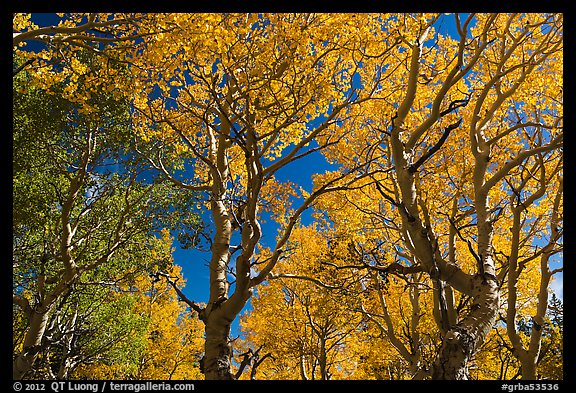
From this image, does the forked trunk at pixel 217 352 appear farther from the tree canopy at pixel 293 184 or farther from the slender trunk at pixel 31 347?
the slender trunk at pixel 31 347

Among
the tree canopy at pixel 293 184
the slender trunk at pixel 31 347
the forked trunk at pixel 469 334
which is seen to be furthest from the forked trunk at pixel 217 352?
the slender trunk at pixel 31 347

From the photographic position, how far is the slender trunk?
855 cm

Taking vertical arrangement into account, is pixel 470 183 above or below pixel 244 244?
above

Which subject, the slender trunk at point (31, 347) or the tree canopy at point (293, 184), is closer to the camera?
the tree canopy at point (293, 184)

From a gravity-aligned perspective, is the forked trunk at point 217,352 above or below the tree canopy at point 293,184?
below

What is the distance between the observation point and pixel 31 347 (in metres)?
8.64

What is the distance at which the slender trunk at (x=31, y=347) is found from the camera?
8.55 meters

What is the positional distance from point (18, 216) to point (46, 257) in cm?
125

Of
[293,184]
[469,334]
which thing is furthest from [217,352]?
[293,184]

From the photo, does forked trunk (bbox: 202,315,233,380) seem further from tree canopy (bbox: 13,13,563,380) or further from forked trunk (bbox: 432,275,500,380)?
forked trunk (bbox: 432,275,500,380)

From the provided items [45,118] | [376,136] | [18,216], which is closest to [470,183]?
[376,136]
